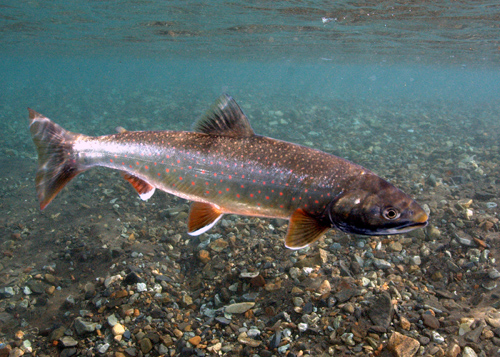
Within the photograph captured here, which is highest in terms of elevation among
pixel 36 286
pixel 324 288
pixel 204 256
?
pixel 324 288

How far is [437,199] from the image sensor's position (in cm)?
732

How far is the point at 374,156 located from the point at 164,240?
9.99 meters

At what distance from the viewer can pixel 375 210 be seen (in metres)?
2.05

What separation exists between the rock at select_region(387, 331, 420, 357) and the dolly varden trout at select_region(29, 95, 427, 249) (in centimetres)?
170

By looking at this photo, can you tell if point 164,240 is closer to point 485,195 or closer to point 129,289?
point 129,289

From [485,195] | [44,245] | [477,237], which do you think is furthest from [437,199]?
[44,245]

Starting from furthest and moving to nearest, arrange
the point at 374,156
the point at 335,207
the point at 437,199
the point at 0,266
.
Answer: the point at 374,156
the point at 437,199
the point at 0,266
the point at 335,207

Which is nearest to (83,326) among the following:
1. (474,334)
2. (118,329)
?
(118,329)

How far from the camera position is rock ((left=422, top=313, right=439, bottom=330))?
3271 mm

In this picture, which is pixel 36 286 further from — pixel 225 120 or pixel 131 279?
pixel 225 120

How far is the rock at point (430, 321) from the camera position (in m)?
3.27

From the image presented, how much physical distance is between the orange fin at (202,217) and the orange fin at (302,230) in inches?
24.1

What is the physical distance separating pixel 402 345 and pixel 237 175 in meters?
2.50

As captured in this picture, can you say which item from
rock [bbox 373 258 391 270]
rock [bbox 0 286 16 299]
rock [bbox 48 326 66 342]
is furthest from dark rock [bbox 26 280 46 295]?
rock [bbox 373 258 391 270]
